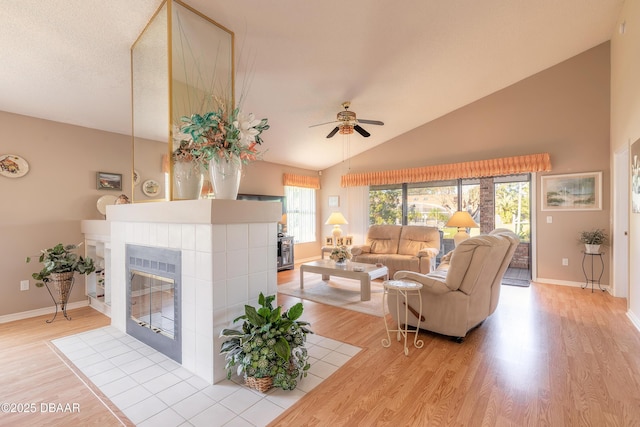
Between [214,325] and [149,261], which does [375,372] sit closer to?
[214,325]

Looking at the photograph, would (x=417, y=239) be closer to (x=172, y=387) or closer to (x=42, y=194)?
(x=172, y=387)

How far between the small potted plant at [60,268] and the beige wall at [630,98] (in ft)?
20.0

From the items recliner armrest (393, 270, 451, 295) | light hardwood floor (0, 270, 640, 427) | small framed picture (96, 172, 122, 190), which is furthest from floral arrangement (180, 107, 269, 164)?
small framed picture (96, 172, 122, 190)

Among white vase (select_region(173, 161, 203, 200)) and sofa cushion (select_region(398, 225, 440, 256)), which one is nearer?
white vase (select_region(173, 161, 203, 200))

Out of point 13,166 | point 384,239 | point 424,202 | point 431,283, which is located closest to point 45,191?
point 13,166

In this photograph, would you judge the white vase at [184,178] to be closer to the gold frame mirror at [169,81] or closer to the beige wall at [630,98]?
the gold frame mirror at [169,81]

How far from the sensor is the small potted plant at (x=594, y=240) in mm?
4355

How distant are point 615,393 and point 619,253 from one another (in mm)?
3156

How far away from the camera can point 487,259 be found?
2543 millimetres

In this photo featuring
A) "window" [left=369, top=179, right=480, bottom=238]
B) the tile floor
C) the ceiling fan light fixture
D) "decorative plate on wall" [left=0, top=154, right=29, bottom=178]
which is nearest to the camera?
the tile floor

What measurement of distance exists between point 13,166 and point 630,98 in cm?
702

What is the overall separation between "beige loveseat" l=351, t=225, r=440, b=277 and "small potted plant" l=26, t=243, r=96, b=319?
400cm

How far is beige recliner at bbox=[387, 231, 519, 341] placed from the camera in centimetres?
254

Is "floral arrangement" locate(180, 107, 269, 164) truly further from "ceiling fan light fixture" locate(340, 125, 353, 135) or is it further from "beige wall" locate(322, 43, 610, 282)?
"beige wall" locate(322, 43, 610, 282)
